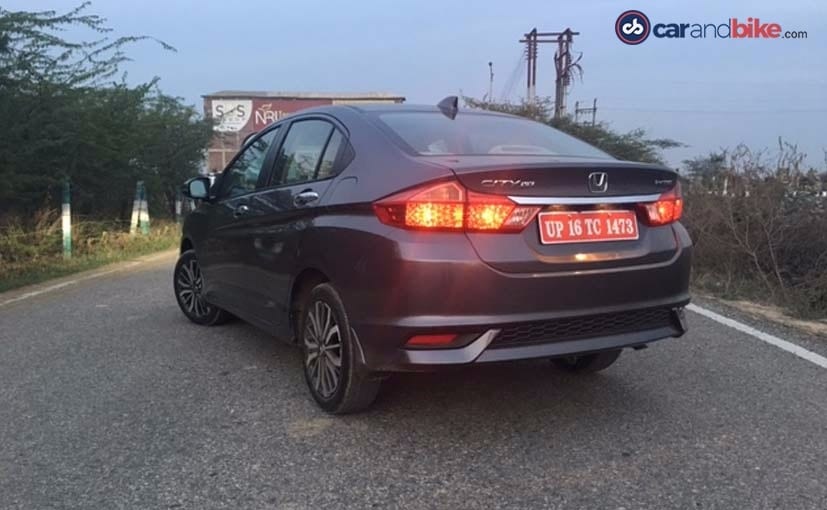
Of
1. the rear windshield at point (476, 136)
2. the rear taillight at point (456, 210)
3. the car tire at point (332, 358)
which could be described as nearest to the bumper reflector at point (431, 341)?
the car tire at point (332, 358)

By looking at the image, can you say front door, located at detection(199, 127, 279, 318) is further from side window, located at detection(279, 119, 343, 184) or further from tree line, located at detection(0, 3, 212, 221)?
tree line, located at detection(0, 3, 212, 221)

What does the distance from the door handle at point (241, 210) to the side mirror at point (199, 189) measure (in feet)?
2.31

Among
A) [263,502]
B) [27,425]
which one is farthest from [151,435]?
[263,502]

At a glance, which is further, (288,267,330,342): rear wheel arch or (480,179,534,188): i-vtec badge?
(288,267,330,342): rear wheel arch

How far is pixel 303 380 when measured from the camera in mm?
4426

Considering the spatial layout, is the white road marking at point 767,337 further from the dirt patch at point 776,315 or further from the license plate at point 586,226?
the license plate at point 586,226

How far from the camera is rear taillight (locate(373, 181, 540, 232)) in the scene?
10.3 feet

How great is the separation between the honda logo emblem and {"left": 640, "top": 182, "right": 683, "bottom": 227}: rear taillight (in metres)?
0.28

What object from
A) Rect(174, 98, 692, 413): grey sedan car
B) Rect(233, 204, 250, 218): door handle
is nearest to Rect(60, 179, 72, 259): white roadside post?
Rect(233, 204, 250, 218): door handle

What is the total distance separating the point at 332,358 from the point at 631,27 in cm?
1915

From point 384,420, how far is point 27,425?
181cm

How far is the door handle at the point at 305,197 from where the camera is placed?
3.80 m

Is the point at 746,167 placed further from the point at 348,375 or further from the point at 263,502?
the point at 263,502

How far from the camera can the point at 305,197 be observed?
388 cm
